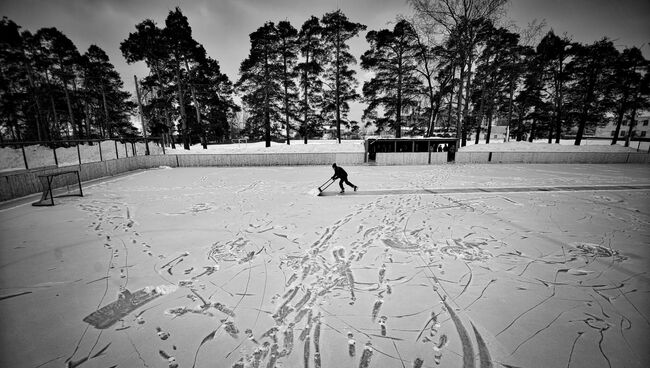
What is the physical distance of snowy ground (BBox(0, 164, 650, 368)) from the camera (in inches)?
95.4

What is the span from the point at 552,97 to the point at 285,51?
92.9ft

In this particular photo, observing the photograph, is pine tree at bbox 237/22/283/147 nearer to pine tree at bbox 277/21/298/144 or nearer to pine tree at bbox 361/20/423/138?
pine tree at bbox 277/21/298/144

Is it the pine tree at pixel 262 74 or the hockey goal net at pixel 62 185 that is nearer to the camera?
the hockey goal net at pixel 62 185

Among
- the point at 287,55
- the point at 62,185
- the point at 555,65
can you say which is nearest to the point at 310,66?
the point at 287,55

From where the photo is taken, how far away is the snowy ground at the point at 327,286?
7.95 ft

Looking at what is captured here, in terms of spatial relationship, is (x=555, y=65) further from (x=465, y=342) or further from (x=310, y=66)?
(x=465, y=342)

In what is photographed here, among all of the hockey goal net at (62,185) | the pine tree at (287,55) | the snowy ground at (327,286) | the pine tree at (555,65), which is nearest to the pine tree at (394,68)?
the pine tree at (287,55)

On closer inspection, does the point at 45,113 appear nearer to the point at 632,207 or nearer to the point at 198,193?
the point at 198,193

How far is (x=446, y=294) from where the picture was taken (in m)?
3.29

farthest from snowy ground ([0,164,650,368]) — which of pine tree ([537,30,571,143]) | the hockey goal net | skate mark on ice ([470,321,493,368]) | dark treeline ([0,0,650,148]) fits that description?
pine tree ([537,30,571,143])

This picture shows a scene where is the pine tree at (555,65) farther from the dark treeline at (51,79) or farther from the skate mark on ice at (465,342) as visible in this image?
the dark treeline at (51,79)

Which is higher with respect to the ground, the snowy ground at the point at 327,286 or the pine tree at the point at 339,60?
the pine tree at the point at 339,60

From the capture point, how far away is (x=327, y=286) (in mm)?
3484

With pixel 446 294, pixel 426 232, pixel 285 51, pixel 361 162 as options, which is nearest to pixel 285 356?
pixel 446 294
